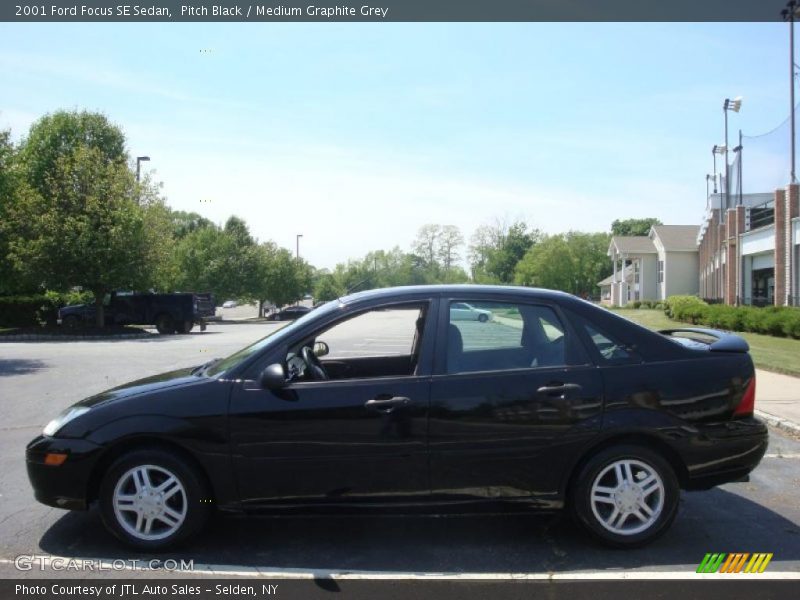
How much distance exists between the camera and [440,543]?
4613mm

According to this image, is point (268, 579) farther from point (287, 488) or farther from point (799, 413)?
point (799, 413)

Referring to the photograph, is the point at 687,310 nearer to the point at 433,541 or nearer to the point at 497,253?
the point at 497,253

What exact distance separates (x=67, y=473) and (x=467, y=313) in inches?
109

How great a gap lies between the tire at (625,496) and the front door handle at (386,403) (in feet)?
4.07

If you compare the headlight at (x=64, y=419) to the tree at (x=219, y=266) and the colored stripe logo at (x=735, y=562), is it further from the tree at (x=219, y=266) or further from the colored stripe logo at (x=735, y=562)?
the tree at (x=219, y=266)

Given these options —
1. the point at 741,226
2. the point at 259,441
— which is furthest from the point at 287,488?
the point at 741,226

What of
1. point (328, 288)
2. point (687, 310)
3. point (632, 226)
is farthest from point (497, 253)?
point (632, 226)

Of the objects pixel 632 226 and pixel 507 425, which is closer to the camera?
pixel 507 425

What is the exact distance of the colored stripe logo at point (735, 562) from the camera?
421 centimetres

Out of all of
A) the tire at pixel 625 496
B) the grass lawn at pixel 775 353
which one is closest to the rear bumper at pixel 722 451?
the tire at pixel 625 496

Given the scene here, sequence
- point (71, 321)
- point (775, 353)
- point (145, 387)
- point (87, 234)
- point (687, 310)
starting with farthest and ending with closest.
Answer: point (687, 310) → point (71, 321) → point (87, 234) → point (775, 353) → point (145, 387)

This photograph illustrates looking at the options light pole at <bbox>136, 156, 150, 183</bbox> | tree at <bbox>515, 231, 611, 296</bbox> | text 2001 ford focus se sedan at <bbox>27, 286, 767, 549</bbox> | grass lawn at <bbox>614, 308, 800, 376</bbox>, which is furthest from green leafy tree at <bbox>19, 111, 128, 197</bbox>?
text 2001 ford focus se sedan at <bbox>27, 286, 767, 549</bbox>

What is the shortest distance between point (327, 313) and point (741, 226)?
38.0 metres

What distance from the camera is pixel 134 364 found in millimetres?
14859
